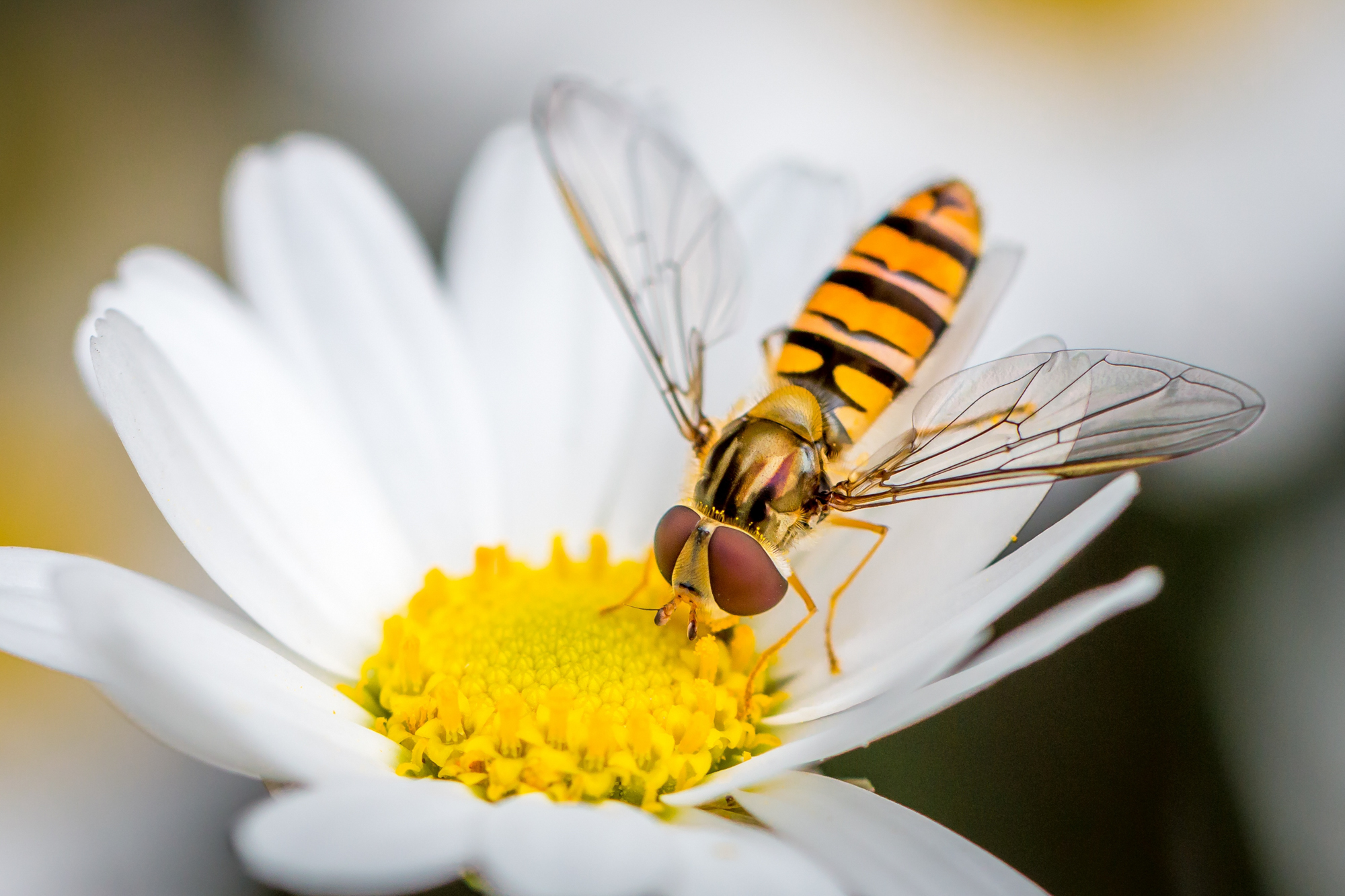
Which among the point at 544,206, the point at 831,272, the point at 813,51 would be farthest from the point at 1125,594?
the point at 813,51

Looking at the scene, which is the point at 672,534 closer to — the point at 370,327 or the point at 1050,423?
the point at 1050,423

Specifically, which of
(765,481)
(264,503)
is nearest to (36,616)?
(264,503)

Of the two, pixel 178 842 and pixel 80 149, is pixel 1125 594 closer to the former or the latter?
pixel 178 842

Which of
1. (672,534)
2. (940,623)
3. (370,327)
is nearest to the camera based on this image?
(940,623)

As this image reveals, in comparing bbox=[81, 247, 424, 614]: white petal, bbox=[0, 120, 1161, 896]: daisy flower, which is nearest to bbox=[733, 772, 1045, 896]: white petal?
bbox=[0, 120, 1161, 896]: daisy flower

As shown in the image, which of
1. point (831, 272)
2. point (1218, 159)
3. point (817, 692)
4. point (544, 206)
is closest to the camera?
point (817, 692)

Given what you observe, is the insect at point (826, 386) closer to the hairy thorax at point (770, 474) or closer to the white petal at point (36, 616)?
the hairy thorax at point (770, 474)
